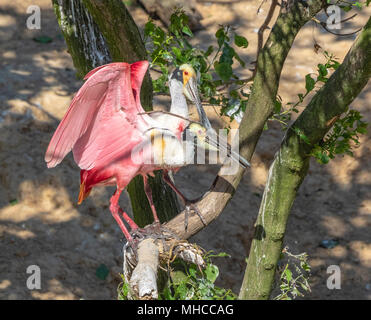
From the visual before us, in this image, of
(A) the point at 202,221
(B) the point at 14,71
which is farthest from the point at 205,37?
(A) the point at 202,221

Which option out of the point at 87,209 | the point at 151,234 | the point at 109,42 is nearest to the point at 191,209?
the point at 151,234

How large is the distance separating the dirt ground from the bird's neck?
2.82m

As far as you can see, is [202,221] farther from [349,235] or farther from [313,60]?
[313,60]

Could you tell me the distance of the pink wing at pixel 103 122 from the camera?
3102 millimetres

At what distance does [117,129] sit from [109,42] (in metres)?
0.64

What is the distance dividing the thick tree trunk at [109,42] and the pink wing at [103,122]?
38 cm

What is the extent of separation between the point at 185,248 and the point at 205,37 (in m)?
6.28

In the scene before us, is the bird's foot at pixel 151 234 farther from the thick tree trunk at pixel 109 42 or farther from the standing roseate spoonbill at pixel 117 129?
the thick tree trunk at pixel 109 42

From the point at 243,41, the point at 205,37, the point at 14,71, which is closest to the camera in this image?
the point at 243,41

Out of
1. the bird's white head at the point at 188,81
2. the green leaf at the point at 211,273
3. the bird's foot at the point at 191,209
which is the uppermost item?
the bird's white head at the point at 188,81

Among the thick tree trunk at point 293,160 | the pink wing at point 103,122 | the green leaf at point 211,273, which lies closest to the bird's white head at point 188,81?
the pink wing at point 103,122

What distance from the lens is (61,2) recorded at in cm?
386

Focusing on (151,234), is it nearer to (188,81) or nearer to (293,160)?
(188,81)

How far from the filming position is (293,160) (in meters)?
3.58
